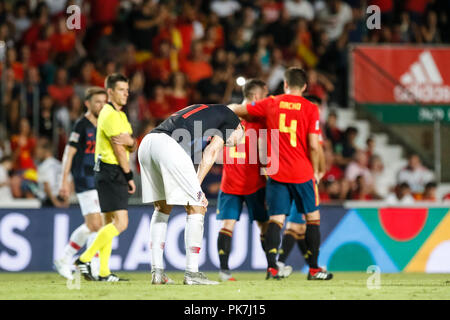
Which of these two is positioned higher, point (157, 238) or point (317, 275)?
point (157, 238)

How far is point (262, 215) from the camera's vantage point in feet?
33.4

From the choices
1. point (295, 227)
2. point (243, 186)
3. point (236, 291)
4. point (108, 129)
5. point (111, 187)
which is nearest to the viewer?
point (236, 291)

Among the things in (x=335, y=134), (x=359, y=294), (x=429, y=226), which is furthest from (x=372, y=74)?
(x=359, y=294)

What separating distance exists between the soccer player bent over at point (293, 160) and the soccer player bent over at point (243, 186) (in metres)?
0.46

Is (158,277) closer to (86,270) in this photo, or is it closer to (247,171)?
(86,270)

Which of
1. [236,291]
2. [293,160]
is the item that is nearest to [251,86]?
[293,160]

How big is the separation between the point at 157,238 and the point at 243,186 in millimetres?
2164

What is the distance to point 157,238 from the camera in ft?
26.8

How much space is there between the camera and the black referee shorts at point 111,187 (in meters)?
9.28

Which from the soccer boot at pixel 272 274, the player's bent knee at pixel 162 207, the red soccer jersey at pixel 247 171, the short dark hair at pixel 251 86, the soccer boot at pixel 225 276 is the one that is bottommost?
the soccer boot at pixel 225 276

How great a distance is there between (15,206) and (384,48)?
818cm

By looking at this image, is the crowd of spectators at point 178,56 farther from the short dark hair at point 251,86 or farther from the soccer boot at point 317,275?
the soccer boot at point 317,275

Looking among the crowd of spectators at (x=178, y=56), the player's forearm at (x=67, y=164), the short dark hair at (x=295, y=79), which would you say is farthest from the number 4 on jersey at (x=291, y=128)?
the crowd of spectators at (x=178, y=56)

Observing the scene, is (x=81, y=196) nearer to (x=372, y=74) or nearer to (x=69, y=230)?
(x=69, y=230)
